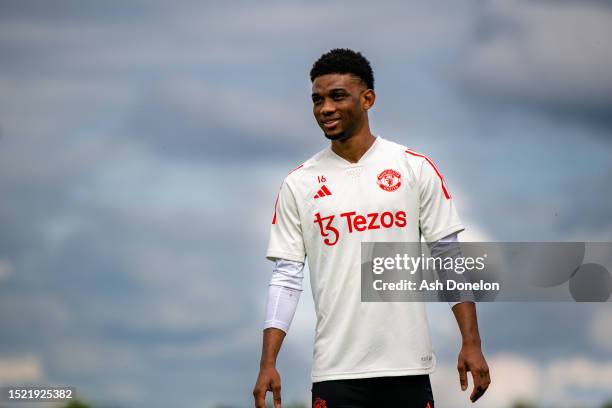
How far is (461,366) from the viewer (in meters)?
8.30

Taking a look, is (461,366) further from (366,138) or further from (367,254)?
(366,138)

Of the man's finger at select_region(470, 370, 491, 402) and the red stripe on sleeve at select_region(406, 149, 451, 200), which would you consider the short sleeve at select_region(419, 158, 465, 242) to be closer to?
the red stripe on sleeve at select_region(406, 149, 451, 200)

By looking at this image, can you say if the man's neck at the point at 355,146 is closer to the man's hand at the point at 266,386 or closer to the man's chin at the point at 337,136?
the man's chin at the point at 337,136

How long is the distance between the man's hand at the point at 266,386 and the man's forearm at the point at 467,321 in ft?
5.69

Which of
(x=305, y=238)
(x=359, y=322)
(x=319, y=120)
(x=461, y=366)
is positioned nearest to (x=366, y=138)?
(x=319, y=120)

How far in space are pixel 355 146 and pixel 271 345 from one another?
2059 mm

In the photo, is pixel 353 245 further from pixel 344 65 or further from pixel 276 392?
pixel 344 65

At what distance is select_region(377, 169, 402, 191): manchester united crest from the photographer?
8.80m

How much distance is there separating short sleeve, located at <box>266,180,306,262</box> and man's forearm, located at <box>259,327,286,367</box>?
0.72 m

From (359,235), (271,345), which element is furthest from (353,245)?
(271,345)

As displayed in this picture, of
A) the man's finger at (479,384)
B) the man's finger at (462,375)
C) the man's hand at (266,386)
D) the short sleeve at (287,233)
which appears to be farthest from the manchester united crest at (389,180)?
the man's hand at (266,386)

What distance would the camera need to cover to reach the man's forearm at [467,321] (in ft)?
27.6

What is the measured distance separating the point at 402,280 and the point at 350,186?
102 cm

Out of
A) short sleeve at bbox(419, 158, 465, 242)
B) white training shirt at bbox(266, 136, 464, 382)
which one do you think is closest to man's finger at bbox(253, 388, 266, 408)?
white training shirt at bbox(266, 136, 464, 382)
